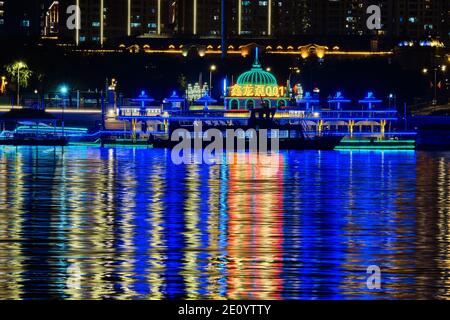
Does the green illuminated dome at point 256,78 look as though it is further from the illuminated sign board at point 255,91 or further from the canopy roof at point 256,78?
the illuminated sign board at point 255,91

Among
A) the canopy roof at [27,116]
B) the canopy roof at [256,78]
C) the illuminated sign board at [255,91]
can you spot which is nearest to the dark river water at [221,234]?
the canopy roof at [27,116]

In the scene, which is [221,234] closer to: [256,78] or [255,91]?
[255,91]

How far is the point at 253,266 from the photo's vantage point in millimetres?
31141

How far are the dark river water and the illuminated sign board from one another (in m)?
47.2

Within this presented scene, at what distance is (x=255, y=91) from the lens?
360 feet

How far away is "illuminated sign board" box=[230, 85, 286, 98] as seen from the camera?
109438 millimetres

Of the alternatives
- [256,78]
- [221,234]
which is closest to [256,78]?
[256,78]

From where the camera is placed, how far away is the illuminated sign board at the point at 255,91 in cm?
10944

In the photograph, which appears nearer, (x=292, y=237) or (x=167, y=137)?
(x=292, y=237)

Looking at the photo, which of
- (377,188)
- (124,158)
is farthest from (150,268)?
(124,158)
